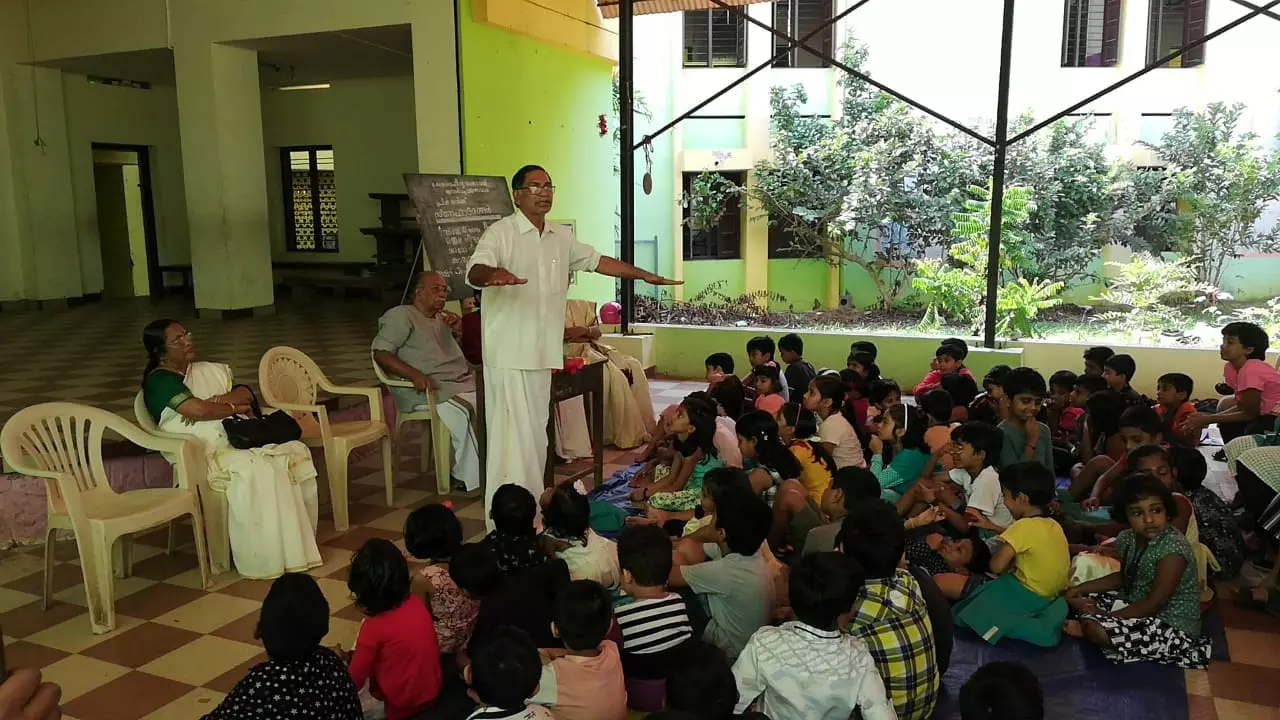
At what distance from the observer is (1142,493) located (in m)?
3.18

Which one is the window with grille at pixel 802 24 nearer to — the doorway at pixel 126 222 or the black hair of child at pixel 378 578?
the doorway at pixel 126 222

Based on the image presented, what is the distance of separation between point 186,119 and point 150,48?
0.86 meters

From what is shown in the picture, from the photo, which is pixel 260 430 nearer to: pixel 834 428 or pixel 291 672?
pixel 291 672

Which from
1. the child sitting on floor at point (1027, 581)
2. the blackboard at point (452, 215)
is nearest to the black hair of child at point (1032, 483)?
the child sitting on floor at point (1027, 581)

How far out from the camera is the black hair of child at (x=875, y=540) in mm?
2641

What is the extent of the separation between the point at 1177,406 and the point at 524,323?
3.81m

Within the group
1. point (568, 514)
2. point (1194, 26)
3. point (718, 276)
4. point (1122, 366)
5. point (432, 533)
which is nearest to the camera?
point (432, 533)

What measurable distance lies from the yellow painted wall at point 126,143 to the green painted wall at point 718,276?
7039 millimetres

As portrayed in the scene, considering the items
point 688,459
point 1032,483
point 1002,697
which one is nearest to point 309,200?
point 688,459

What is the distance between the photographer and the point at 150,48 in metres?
9.95

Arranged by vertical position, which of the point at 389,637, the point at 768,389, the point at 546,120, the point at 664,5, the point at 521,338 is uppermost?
the point at 664,5

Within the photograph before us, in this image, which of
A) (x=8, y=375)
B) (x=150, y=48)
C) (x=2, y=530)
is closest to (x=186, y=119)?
(x=150, y=48)

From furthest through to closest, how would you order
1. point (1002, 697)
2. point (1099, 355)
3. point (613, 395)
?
point (613, 395) < point (1099, 355) < point (1002, 697)

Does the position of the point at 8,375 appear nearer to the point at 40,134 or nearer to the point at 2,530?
the point at 2,530
